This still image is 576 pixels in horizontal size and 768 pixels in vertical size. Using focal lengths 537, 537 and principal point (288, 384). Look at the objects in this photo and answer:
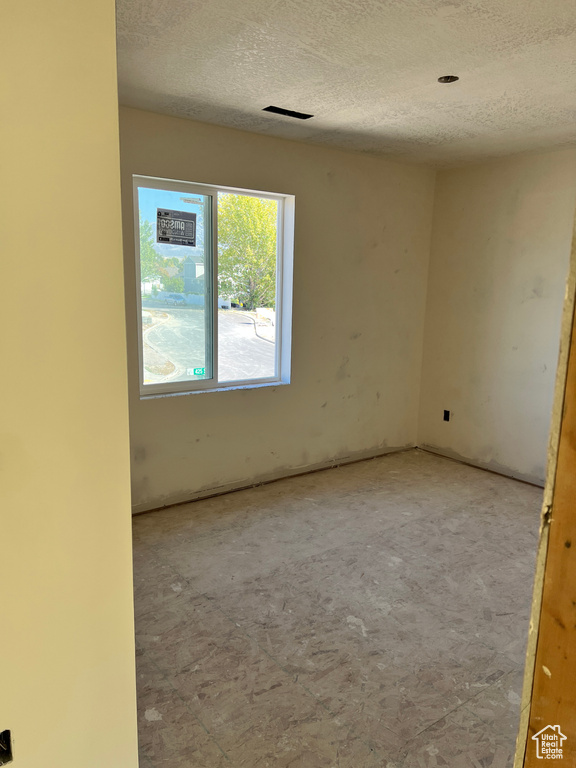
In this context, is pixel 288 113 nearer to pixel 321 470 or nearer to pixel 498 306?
pixel 498 306

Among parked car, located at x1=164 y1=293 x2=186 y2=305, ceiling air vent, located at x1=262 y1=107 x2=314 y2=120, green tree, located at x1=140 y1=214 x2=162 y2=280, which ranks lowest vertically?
parked car, located at x1=164 y1=293 x2=186 y2=305

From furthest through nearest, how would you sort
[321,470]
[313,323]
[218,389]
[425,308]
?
[425,308] < [321,470] < [313,323] < [218,389]

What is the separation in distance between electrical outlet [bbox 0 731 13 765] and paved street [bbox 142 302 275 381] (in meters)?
2.51

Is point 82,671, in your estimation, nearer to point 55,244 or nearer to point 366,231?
point 55,244

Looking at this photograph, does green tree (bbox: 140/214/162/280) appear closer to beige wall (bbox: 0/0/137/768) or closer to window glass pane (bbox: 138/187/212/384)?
window glass pane (bbox: 138/187/212/384)

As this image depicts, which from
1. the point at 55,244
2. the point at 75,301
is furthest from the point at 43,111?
the point at 75,301

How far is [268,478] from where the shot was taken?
424 centimetres

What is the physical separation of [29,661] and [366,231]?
3854mm

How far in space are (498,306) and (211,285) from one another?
2374 mm

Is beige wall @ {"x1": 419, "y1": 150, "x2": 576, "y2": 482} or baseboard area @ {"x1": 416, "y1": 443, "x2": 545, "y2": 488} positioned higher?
beige wall @ {"x1": 419, "y1": 150, "x2": 576, "y2": 482}

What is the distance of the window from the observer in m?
3.48

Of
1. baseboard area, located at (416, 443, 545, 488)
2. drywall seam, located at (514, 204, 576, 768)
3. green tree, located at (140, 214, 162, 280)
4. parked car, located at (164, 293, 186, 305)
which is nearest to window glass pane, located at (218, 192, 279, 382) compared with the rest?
parked car, located at (164, 293, 186, 305)

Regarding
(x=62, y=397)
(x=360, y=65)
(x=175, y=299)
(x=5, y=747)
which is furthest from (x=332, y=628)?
(x=360, y=65)

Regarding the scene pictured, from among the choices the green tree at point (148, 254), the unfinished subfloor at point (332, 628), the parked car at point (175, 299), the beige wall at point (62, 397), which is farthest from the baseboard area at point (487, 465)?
the beige wall at point (62, 397)
